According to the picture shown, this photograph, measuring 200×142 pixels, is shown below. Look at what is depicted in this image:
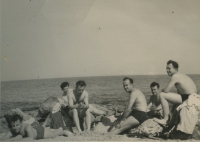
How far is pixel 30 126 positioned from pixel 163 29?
2.32 meters

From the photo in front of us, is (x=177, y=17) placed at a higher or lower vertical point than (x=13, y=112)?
higher

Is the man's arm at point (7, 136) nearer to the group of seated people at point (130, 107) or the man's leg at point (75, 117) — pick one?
the group of seated people at point (130, 107)

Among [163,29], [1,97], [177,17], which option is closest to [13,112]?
[1,97]

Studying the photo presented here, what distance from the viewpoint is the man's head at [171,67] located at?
3.60 m

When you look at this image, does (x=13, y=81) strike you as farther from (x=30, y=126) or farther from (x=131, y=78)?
(x=131, y=78)

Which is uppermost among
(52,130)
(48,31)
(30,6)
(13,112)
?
(30,6)

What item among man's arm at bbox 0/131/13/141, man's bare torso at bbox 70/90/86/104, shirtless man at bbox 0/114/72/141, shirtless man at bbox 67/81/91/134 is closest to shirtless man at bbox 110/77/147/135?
shirtless man at bbox 67/81/91/134

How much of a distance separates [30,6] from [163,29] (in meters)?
1.97

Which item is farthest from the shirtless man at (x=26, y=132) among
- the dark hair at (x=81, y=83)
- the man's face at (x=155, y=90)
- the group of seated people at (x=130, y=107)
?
the man's face at (x=155, y=90)

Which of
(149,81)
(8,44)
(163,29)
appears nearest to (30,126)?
(8,44)

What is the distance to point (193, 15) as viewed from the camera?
3705mm

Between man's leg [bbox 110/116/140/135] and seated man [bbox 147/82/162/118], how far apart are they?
0.23 meters

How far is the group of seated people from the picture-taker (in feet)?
11.6

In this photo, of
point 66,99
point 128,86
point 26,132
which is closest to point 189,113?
point 128,86
